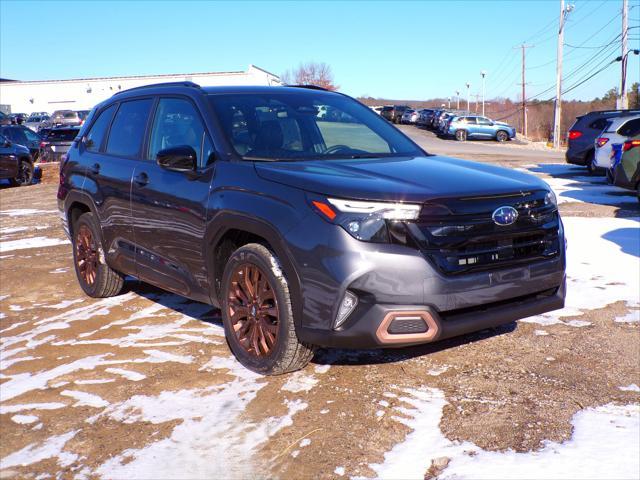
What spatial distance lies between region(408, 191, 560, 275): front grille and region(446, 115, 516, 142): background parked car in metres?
38.6

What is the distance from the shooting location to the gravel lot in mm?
3293

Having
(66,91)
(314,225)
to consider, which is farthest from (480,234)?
(66,91)

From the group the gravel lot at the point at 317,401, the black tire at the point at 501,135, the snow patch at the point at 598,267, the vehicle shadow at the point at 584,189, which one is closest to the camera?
the gravel lot at the point at 317,401

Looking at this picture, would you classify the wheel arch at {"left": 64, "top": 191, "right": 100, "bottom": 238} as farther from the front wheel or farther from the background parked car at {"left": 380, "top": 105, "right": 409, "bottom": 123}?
the background parked car at {"left": 380, "top": 105, "right": 409, "bottom": 123}

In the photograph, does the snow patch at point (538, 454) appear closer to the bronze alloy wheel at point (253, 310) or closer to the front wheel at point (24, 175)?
the bronze alloy wheel at point (253, 310)

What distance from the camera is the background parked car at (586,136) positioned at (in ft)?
59.2

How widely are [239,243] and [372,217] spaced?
1.20 metres

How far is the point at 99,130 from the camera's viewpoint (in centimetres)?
635

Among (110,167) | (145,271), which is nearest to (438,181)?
(145,271)

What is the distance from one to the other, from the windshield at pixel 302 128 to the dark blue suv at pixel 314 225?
0.05 ft

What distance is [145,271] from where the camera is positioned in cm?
539

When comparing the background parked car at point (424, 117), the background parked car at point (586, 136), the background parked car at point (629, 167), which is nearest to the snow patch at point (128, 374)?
the background parked car at point (629, 167)

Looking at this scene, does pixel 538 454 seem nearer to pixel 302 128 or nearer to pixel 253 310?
pixel 253 310

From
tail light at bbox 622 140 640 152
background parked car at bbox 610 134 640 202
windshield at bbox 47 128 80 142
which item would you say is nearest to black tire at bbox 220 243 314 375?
background parked car at bbox 610 134 640 202
